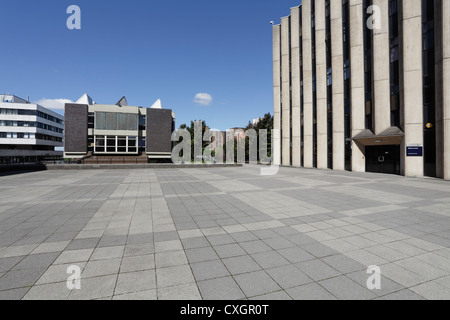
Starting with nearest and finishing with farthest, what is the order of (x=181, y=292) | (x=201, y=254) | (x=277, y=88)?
1. (x=181, y=292)
2. (x=201, y=254)
3. (x=277, y=88)

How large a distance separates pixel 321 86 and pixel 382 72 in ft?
24.9

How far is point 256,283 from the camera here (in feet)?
11.0

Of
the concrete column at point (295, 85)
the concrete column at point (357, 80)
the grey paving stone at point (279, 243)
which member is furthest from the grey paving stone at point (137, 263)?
the concrete column at point (295, 85)

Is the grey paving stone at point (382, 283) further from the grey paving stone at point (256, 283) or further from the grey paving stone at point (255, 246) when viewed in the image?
the grey paving stone at point (255, 246)

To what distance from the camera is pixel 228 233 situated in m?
5.59

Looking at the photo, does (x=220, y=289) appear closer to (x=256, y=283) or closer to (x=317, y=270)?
(x=256, y=283)

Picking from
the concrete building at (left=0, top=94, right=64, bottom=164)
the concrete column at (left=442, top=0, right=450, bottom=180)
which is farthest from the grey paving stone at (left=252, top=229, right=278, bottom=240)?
the concrete building at (left=0, top=94, right=64, bottom=164)

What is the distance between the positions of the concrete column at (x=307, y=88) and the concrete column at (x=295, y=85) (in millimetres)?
1626

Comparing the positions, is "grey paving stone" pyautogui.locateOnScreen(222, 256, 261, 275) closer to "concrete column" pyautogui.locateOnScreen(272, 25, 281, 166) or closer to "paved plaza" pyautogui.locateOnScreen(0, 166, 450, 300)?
"paved plaza" pyautogui.locateOnScreen(0, 166, 450, 300)

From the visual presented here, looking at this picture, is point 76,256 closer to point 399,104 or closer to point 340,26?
point 399,104

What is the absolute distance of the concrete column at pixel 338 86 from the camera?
24750 mm

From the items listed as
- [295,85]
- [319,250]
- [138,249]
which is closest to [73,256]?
[138,249]

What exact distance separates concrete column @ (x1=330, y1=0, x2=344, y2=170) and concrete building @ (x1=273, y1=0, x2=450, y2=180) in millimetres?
103

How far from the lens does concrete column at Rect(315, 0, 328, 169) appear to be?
2709 cm
